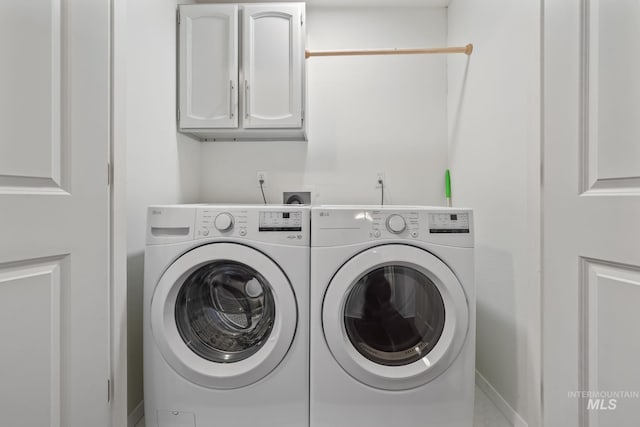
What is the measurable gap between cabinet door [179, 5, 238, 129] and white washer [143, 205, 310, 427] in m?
0.76

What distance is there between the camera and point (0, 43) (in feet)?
2.22

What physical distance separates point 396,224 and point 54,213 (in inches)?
41.3

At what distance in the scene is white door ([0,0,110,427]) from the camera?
0.71 m

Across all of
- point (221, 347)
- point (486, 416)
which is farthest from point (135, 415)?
point (486, 416)

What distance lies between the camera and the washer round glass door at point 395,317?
1176 mm

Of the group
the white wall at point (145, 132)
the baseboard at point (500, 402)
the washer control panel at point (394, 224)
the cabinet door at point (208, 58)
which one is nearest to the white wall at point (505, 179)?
the baseboard at point (500, 402)

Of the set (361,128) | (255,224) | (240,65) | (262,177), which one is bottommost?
(255,224)

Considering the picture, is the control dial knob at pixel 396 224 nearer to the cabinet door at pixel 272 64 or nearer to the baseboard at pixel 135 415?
the cabinet door at pixel 272 64

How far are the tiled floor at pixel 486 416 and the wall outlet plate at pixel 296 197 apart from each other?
133cm

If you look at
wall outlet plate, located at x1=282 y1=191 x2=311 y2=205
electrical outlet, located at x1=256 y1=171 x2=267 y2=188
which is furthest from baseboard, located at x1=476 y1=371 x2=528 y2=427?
electrical outlet, located at x1=256 y1=171 x2=267 y2=188

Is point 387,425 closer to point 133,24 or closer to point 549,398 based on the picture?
point 549,398

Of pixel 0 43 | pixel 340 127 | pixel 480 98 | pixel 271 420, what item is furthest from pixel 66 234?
pixel 480 98

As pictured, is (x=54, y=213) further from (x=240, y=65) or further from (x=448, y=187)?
(x=448, y=187)

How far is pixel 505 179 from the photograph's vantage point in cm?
138
